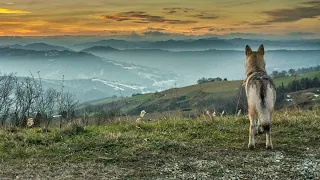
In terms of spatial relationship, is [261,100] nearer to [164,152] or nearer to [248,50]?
[164,152]

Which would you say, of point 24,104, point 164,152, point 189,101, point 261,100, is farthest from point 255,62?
point 189,101

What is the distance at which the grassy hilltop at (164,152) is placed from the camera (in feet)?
27.6

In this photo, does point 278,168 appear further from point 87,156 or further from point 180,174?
point 87,156

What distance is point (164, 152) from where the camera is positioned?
9977mm

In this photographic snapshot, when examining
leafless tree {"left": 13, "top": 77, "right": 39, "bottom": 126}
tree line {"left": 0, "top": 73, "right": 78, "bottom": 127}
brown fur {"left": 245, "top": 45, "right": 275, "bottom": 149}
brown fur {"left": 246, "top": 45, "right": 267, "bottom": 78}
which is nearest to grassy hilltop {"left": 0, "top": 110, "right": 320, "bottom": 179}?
brown fur {"left": 245, "top": 45, "right": 275, "bottom": 149}

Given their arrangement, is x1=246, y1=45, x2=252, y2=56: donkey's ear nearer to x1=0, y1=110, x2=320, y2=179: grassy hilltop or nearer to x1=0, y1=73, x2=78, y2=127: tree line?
x1=0, y1=110, x2=320, y2=179: grassy hilltop

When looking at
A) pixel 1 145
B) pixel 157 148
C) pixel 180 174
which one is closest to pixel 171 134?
pixel 157 148

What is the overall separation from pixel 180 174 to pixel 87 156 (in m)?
2.60

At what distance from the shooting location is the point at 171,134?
39.0ft

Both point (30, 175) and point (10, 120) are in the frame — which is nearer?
point (30, 175)

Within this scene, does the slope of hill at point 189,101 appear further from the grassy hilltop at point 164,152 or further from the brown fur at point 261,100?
the brown fur at point 261,100

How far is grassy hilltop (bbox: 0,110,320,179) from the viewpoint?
8406 mm

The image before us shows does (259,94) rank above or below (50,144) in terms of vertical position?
above

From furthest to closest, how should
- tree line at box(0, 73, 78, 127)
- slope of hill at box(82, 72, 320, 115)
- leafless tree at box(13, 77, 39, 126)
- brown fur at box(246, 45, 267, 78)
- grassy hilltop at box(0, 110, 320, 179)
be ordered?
slope of hill at box(82, 72, 320, 115) → leafless tree at box(13, 77, 39, 126) → tree line at box(0, 73, 78, 127) → brown fur at box(246, 45, 267, 78) → grassy hilltop at box(0, 110, 320, 179)
